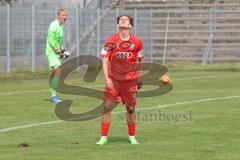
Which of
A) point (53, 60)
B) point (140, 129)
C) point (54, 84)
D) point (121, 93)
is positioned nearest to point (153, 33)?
point (53, 60)

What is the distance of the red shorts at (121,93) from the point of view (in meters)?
12.2

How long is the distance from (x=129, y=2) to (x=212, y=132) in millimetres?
33424

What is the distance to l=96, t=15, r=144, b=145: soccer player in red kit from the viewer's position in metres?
12.1

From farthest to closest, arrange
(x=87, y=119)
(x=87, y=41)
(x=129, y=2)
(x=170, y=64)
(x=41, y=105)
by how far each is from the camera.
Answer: (x=129, y=2) → (x=170, y=64) → (x=87, y=41) → (x=41, y=105) → (x=87, y=119)

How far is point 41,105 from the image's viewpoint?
18578 millimetres

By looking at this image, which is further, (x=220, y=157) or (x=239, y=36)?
(x=239, y=36)

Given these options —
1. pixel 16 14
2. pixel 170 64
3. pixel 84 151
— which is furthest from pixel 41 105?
pixel 170 64

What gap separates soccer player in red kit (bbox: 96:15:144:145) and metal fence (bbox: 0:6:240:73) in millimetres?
20143

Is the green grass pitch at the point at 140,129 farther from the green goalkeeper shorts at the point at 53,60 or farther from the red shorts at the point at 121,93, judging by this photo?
the green goalkeeper shorts at the point at 53,60

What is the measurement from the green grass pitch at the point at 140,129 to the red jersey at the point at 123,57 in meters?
1.05

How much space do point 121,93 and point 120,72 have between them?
32 cm

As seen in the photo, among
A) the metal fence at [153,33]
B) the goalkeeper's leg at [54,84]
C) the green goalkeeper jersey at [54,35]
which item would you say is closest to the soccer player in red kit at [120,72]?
the goalkeeper's leg at [54,84]

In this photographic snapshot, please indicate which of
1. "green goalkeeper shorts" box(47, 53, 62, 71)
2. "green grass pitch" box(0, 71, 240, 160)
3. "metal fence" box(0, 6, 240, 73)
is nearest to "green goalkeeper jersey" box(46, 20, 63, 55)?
"green goalkeeper shorts" box(47, 53, 62, 71)

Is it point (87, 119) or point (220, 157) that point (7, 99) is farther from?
point (220, 157)
